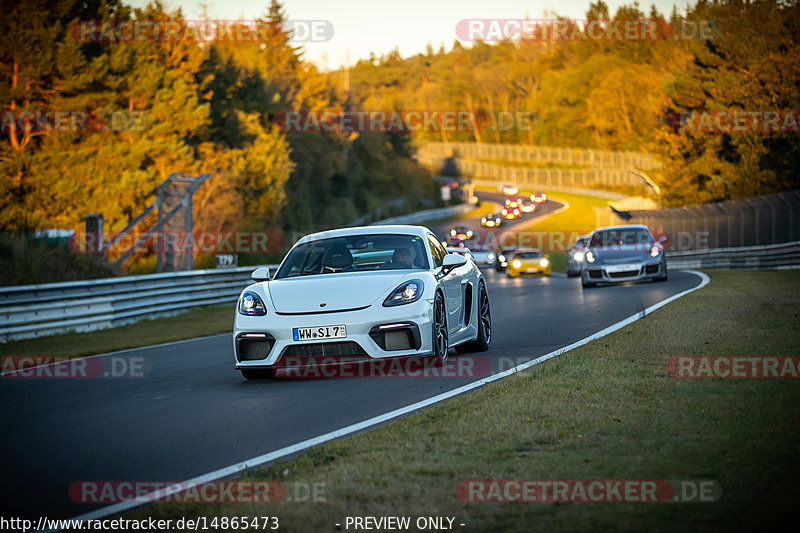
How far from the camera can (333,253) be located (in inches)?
431

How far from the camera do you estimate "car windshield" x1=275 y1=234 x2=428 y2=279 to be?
1073 cm

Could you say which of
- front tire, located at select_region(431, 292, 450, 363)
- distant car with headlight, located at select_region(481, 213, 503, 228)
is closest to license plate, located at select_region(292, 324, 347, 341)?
front tire, located at select_region(431, 292, 450, 363)

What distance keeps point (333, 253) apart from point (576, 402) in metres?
4.31

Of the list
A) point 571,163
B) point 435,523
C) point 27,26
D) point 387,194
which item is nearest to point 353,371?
point 435,523

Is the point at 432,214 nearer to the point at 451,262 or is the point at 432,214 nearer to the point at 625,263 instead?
the point at 625,263

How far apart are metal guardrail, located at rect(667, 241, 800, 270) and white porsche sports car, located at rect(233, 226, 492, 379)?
25126 mm

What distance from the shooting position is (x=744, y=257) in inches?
1480

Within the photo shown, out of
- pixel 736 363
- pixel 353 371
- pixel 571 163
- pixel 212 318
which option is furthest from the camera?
pixel 571 163

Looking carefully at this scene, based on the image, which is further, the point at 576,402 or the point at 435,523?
the point at 576,402

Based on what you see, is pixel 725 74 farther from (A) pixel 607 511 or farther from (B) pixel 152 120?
(A) pixel 607 511

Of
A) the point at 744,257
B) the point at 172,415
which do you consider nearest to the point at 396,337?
the point at 172,415

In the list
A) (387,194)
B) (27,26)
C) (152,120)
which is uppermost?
(27,26)

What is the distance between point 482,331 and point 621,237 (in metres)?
15.2

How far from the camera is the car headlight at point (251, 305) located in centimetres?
987
